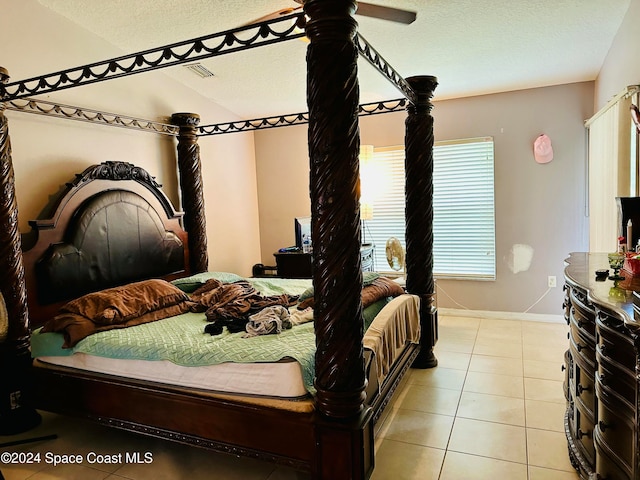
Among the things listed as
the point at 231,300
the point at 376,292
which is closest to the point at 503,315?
the point at 376,292

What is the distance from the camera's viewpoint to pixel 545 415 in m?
2.65

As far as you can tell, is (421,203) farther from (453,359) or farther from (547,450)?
(547,450)

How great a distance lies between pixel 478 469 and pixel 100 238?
2.89m

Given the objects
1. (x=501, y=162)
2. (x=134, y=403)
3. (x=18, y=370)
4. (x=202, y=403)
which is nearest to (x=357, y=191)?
(x=202, y=403)

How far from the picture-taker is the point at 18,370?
2580 millimetres

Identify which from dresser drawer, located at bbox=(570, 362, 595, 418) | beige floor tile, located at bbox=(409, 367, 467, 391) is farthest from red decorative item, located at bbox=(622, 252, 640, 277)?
beige floor tile, located at bbox=(409, 367, 467, 391)

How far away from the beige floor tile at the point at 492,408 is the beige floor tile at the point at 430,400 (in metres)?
0.06

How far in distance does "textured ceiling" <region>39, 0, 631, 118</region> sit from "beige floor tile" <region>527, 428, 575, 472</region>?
8.88ft

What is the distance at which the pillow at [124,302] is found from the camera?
2609 millimetres

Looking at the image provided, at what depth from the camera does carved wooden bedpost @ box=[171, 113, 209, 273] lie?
402 centimetres

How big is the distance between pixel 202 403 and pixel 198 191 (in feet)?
8.06

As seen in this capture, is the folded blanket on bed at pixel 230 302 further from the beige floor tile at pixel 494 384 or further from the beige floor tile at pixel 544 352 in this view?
the beige floor tile at pixel 544 352

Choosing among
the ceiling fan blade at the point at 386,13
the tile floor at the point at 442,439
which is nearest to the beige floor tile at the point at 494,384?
the tile floor at the point at 442,439

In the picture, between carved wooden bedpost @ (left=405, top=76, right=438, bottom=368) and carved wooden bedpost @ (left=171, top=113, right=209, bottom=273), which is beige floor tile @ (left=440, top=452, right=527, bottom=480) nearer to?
carved wooden bedpost @ (left=405, top=76, right=438, bottom=368)
